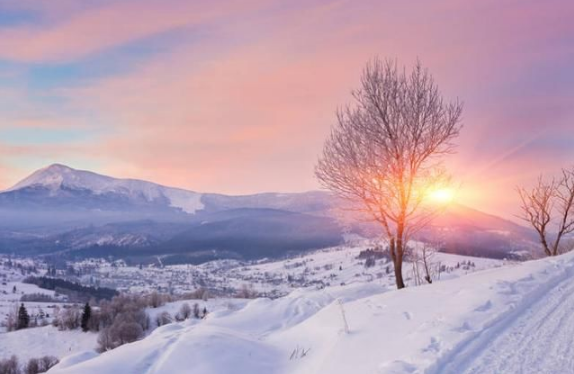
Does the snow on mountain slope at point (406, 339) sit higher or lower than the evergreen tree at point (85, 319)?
higher

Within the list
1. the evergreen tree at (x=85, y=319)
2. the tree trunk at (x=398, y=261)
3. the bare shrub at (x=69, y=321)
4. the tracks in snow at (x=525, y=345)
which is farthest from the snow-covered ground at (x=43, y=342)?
the tracks in snow at (x=525, y=345)

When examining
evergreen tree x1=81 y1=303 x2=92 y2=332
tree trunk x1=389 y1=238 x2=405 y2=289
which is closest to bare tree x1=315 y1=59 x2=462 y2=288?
tree trunk x1=389 y1=238 x2=405 y2=289

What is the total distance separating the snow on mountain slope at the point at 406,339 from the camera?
7105 mm

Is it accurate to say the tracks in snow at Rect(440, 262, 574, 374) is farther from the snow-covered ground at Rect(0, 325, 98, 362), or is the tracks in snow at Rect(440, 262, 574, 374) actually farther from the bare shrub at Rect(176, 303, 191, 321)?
the bare shrub at Rect(176, 303, 191, 321)

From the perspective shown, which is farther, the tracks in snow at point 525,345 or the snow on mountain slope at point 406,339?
the snow on mountain slope at point 406,339

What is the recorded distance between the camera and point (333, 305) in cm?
1272

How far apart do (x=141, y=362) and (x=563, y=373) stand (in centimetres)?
832

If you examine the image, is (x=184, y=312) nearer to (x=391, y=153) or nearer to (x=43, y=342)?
(x=43, y=342)

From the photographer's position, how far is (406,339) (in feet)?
27.3

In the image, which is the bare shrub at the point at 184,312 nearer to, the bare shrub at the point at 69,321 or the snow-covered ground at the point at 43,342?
the snow-covered ground at the point at 43,342

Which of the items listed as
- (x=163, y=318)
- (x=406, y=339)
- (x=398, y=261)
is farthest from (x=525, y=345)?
(x=163, y=318)

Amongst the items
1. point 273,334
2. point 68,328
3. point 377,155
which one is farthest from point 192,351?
point 68,328

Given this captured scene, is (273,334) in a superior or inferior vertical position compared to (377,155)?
inferior

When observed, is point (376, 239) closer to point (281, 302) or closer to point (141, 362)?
point (281, 302)
